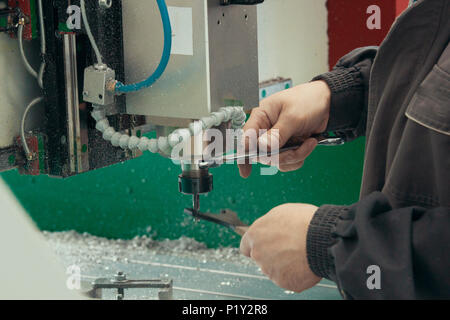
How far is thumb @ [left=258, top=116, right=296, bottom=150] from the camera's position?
41.6 inches

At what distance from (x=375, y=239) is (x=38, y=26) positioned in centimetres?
56

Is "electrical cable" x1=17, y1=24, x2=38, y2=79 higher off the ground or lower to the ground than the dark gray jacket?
higher

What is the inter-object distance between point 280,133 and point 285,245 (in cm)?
34

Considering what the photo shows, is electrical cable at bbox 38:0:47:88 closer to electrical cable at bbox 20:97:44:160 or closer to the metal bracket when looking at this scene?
electrical cable at bbox 20:97:44:160

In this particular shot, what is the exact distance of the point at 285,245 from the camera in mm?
811

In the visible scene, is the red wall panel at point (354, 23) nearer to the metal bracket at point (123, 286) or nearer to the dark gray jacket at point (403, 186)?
the dark gray jacket at point (403, 186)

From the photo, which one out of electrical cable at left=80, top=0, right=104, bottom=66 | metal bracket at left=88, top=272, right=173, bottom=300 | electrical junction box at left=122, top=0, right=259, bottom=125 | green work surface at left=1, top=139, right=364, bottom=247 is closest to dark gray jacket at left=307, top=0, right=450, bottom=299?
electrical junction box at left=122, top=0, right=259, bottom=125

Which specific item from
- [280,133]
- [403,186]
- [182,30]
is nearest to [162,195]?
[280,133]

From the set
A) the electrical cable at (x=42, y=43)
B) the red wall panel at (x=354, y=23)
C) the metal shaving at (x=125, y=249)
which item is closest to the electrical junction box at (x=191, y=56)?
the electrical cable at (x=42, y=43)

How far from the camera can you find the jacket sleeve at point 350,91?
1.15 metres

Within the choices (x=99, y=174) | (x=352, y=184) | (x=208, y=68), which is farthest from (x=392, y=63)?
(x=99, y=174)

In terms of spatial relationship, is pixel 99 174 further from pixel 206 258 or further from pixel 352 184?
pixel 352 184

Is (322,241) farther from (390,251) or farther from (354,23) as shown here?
(354,23)

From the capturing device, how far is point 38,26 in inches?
35.6
